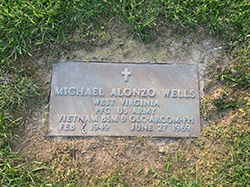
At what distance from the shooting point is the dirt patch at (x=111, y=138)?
224 centimetres

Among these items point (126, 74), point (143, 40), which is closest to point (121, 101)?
point (126, 74)

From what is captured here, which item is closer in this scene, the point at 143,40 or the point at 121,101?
the point at 121,101

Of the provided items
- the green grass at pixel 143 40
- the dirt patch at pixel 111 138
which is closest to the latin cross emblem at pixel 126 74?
the dirt patch at pixel 111 138

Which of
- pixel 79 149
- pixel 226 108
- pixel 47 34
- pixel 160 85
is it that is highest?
pixel 47 34

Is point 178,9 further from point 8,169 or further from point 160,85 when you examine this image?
point 8,169

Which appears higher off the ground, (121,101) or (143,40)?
(143,40)

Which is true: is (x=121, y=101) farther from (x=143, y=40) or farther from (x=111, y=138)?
(x=143, y=40)

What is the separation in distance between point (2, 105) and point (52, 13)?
919mm

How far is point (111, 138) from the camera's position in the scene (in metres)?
2.28

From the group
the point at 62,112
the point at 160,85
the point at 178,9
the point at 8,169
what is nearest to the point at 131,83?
the point at 160,85

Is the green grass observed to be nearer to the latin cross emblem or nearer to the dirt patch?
the dirt patch

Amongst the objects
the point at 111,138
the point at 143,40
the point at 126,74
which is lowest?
the point at 111,138

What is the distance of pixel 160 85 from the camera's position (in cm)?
234

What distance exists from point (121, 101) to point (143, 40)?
24.8 inches
